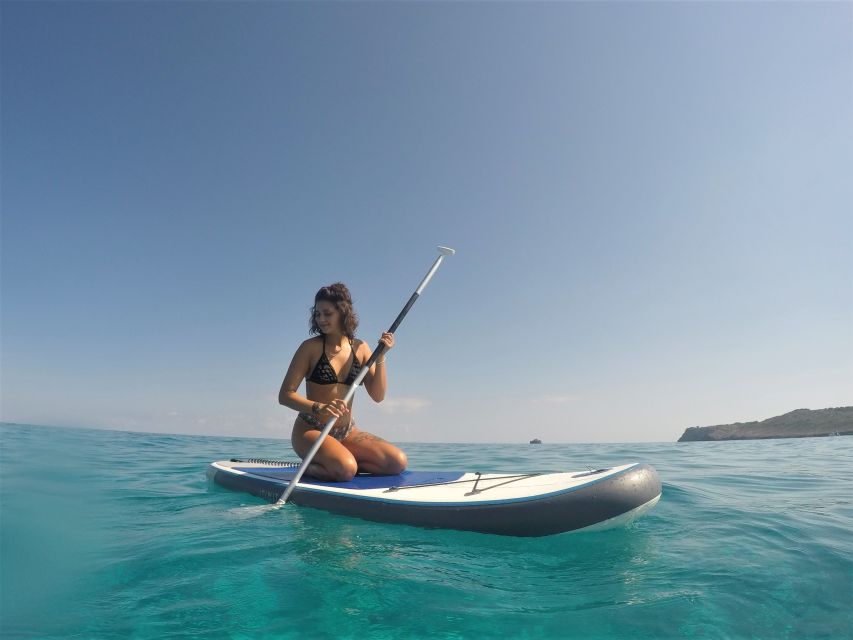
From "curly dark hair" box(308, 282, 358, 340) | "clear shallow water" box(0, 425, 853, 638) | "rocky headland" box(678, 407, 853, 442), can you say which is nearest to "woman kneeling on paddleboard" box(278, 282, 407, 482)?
"curly dark hair" box(308, 282, 358, 340)

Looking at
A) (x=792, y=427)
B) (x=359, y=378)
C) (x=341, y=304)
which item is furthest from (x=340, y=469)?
(x=792, y=427)

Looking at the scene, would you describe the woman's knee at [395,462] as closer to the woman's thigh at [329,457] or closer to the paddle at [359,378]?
the woman's thigh at [329,457]

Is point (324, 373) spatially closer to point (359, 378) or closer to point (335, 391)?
point (335, 391)

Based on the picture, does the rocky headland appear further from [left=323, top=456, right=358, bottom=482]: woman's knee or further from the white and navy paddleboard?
[left=323, top=456, right=358, bottom=482]: woman's knee

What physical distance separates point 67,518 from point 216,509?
126 centimetres

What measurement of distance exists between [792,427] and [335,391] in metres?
54.9

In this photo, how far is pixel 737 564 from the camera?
2979mm

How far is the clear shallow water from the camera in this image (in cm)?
219

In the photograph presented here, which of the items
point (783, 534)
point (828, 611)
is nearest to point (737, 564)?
point (828, 611)

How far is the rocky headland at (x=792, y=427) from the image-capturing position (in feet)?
129

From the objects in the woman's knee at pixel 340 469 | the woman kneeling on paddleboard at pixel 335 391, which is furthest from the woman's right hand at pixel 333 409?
the woman's knee at pixel 340 469

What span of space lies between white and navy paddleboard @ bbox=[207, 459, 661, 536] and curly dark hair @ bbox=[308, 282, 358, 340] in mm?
1735

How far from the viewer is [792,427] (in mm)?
44281

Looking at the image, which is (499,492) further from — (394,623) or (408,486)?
(394,623)
